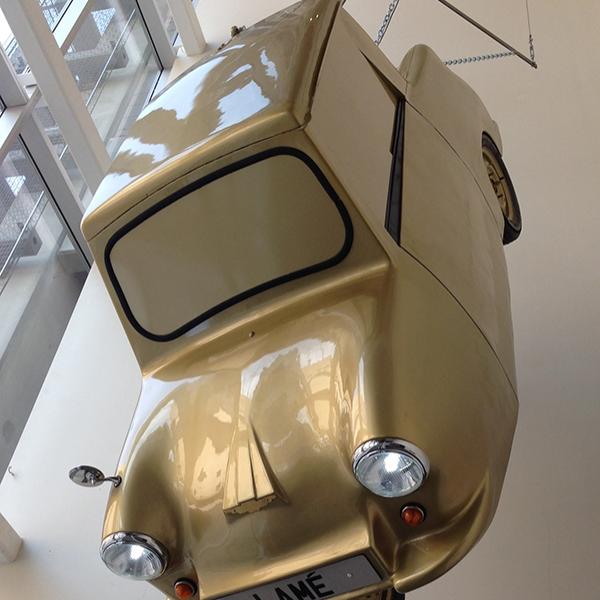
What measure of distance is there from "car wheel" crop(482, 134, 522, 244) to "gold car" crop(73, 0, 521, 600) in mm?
671

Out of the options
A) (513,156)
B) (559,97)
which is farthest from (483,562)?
(559,97)

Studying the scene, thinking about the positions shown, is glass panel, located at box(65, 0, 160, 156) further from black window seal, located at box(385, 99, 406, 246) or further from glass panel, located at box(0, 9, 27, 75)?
black window seal, located at box(385, 99, 406, 246)

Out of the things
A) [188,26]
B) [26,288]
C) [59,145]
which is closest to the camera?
[26,288]

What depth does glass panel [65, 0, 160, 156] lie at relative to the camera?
6.23 metres

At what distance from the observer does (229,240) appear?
277cm

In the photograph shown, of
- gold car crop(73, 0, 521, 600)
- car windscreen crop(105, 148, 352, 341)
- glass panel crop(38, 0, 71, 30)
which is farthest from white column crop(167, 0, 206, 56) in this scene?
car windscreen crop(105, 148, 352, 341)

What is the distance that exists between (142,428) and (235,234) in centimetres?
66

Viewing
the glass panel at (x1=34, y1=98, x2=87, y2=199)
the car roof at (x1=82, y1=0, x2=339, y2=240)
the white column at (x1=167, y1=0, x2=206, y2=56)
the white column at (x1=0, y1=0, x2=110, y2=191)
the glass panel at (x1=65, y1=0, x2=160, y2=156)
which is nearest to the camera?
the car roof at (x1=82, y1=0, x2=339, y2=240)

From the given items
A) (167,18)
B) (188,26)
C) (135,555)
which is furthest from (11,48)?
(135,555)

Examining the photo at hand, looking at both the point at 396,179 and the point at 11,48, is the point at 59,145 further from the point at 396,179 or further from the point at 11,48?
the point at 396,179

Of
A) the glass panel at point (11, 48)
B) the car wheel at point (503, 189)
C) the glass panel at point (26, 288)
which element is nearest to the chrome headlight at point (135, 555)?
the car wheel at point (503, 189)

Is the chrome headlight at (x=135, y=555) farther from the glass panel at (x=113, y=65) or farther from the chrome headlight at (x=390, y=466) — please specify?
the glass panel at (x=113, y=65)

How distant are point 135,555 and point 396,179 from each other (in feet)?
4.72

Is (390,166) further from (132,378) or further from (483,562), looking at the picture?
(132,378)
